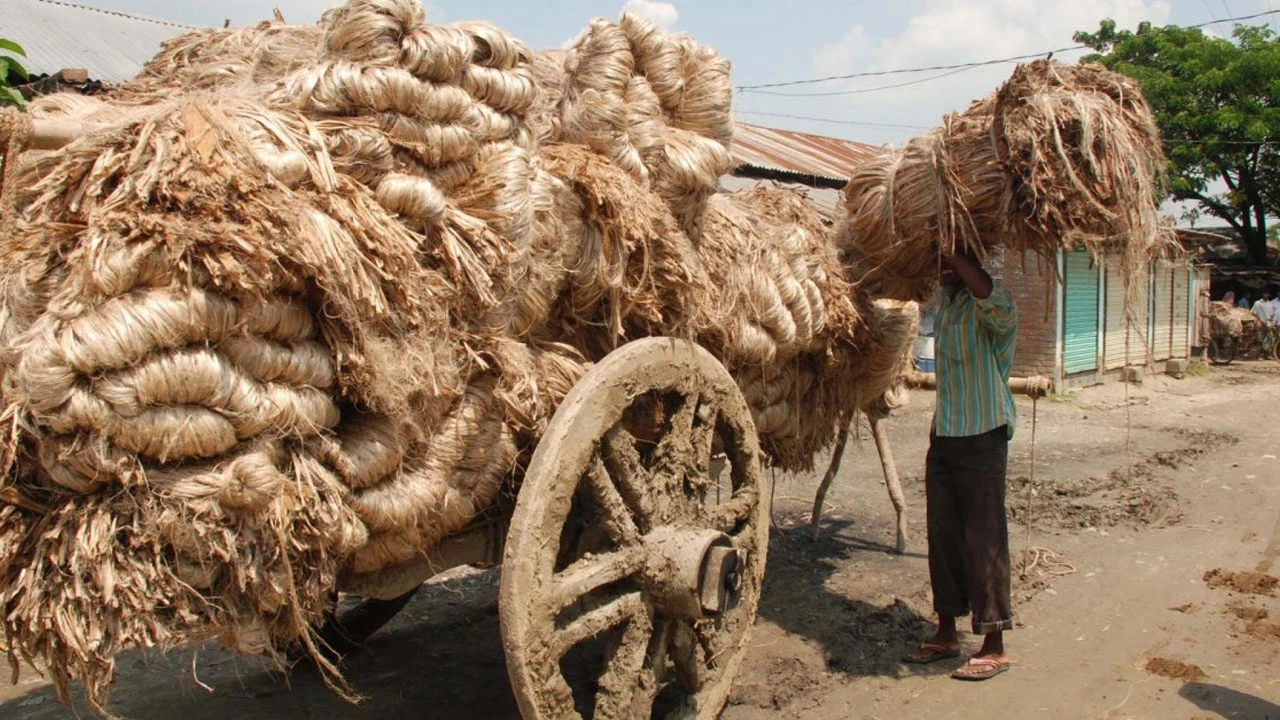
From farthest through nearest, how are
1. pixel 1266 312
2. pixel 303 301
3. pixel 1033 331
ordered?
pixel 1266 312 < pixel 1033 331 < pixel 303 301

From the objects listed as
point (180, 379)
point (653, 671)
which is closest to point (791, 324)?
point (653, 671)

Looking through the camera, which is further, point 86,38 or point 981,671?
point 86,38

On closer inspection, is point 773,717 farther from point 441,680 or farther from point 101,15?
point 101,15

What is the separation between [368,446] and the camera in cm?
190

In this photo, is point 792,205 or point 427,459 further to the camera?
point 792,205

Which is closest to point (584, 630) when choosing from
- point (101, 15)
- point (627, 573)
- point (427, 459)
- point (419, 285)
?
point (627, 573)

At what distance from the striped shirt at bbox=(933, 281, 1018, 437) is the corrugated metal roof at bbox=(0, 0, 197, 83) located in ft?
18.3

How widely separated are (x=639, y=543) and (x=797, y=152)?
35.8 feet

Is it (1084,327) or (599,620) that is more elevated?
(1084,327)

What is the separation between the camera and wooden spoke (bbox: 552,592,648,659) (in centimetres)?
218

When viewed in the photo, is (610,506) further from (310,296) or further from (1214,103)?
(1214,103)

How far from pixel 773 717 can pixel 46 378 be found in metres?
2.40

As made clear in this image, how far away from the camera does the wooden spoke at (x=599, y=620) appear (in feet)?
7.16

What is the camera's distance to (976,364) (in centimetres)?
354
